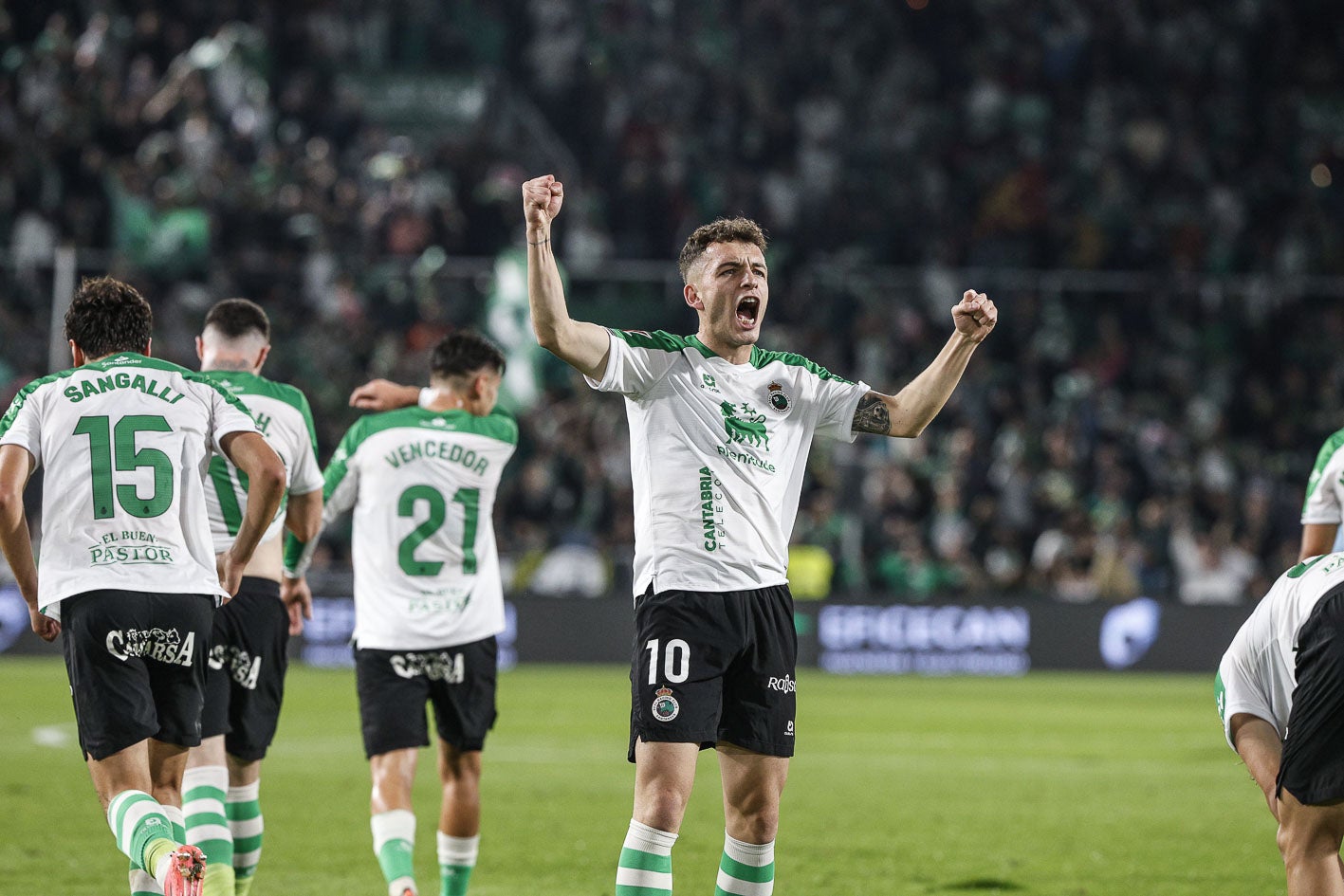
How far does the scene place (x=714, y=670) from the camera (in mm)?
5312

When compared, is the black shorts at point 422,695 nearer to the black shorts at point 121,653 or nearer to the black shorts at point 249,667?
the black shorts at point 249,667

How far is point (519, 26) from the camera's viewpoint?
88.0ft

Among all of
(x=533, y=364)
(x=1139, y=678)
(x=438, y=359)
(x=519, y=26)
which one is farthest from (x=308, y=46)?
(x=438, y=359)

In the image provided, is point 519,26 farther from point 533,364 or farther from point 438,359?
point 438,359

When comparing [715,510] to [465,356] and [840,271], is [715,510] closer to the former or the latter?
[465,356]

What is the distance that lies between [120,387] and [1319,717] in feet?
13.2

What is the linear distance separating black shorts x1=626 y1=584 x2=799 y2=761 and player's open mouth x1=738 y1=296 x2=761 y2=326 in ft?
2.98

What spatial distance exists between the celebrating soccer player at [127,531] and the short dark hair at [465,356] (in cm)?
173

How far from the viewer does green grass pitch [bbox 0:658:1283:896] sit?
812 centimetres

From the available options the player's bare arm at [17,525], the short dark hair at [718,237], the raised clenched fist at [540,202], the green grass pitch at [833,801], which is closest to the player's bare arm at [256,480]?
the player's bare arm at [17,525]

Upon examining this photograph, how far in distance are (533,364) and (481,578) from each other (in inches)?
561

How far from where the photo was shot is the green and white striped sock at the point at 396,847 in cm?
672

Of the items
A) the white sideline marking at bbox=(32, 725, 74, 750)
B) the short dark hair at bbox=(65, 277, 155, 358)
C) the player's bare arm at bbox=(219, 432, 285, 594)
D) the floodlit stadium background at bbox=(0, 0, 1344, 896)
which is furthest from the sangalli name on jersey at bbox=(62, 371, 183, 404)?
the white sideline marking at bbox=(32, 725, 74, 750)

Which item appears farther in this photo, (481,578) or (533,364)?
(533,364)
